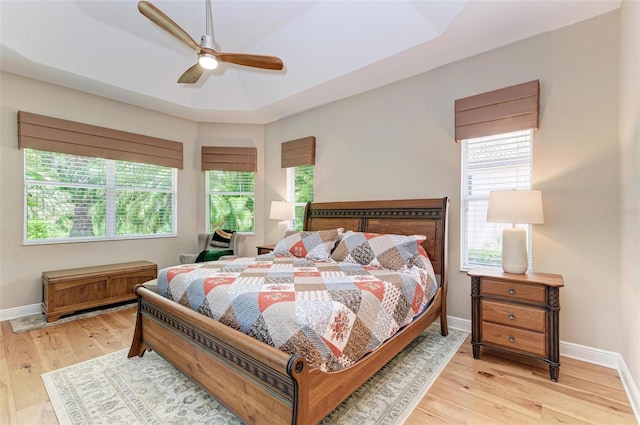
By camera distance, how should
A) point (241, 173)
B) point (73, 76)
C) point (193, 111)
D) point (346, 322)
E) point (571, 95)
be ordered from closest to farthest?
point (346, 322)
point (571, 95)
point (73, 76)
point (193, 111)
point (241, 173)

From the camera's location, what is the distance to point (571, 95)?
2502 mm

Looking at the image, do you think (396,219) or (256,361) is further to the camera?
(396,219)

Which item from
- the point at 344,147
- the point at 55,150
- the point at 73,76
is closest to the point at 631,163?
the point at 344,147

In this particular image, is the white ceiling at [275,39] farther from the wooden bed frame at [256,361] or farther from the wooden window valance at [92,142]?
the wooden bed frame at [256,361]

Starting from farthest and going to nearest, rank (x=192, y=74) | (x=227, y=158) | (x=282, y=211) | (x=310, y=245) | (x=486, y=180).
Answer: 1. (x=227, y=158)
2. (x=282, y=211)
3. (x=310, y=245)
4. (x=486, y=180)
5. (x=192, y=74)

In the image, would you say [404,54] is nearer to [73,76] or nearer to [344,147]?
[344,147]

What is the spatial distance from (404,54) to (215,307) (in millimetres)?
2908

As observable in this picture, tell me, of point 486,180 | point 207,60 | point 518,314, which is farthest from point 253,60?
point 518,314

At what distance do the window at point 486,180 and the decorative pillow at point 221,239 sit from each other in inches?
136

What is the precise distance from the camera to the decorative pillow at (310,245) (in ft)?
10.5

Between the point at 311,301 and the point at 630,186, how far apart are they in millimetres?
2350

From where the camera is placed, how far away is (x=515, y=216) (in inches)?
91.4

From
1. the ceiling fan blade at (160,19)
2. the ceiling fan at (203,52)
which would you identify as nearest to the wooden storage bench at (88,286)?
the ceiling fan at (203,52)

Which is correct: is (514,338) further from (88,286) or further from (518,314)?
(88,286)
